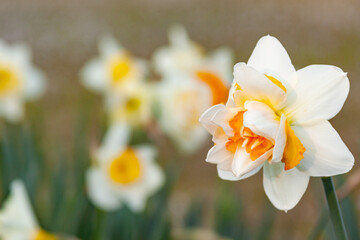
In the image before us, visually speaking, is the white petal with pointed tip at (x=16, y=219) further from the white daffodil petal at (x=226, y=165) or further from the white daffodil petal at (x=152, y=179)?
the white daffodil petal at (x=226, y=165)

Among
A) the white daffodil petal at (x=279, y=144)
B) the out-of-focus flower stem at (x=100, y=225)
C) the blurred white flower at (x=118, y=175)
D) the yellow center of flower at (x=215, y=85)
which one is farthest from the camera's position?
the yellow center of flower at (x=215, y=85)

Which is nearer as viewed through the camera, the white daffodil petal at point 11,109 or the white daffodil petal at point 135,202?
the white daffodil petal at point 135,202

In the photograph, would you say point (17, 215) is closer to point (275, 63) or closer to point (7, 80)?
point (275, 63)

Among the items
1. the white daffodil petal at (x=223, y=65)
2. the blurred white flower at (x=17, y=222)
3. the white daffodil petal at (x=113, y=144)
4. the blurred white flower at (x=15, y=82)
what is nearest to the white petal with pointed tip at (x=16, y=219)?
the blurred white flower at (x=17, y=222)

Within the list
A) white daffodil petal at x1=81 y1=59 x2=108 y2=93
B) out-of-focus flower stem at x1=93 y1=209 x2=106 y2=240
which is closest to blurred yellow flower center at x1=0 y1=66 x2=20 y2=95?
white daffodil petal at x1=81 y1=59 x2=108 y2=93

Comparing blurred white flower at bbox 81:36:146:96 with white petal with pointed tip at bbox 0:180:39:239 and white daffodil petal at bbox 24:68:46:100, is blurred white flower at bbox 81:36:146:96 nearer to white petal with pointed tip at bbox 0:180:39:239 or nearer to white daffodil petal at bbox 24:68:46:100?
white daffodil petal at bbox 24:68:46:100
